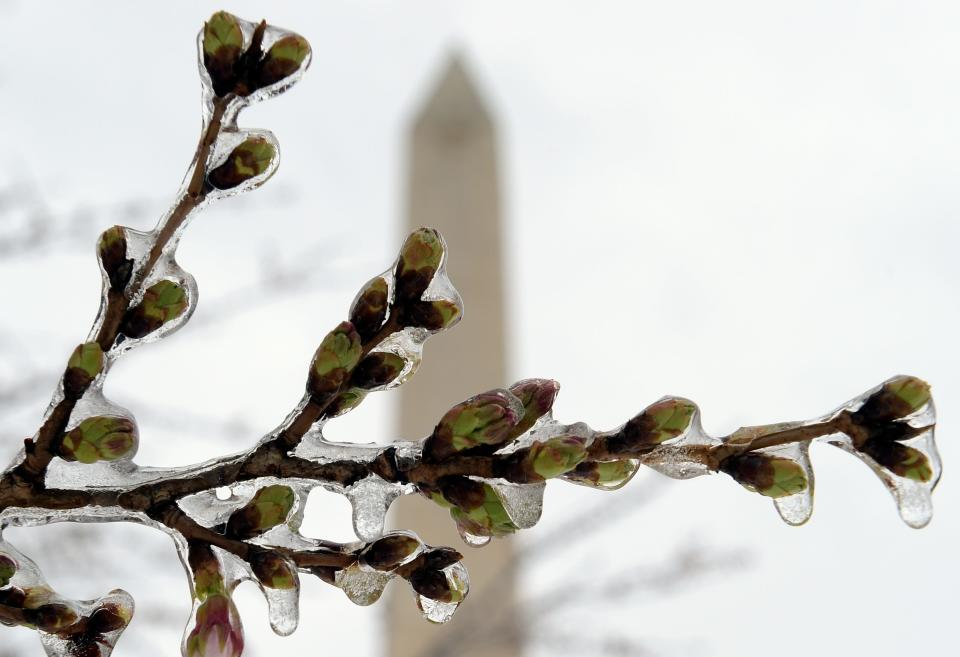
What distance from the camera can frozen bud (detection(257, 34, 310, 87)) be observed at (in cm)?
33

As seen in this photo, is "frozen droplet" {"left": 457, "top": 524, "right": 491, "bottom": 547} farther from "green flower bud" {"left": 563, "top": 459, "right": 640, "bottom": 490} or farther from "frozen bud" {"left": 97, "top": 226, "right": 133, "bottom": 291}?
"frozen bud" {"left": 97, "top": 226, "right": 133, "bottom": 291}

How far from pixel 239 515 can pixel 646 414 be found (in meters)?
0.14

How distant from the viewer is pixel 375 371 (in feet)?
1.13

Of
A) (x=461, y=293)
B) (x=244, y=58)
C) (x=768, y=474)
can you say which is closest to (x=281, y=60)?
(x=244, y=58)

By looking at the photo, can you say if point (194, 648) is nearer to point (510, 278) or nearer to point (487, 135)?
point (510, 278)

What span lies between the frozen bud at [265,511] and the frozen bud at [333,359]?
36mm

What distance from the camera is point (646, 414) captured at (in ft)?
1.05

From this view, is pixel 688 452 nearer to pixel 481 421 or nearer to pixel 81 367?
pixel 481 421

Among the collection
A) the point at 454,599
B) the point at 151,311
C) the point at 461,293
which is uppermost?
the point at 151,311

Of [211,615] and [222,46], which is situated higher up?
[222,46]

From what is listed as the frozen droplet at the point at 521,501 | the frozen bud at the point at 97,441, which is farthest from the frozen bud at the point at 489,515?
the frozen bud at the point at 97,441

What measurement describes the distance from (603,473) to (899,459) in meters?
0.10

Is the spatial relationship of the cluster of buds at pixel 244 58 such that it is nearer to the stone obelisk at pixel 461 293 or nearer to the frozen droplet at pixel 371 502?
the frozen droplet at pixel 371 502

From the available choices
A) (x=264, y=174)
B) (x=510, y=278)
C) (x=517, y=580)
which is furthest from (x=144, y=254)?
(x=510, y=278)
